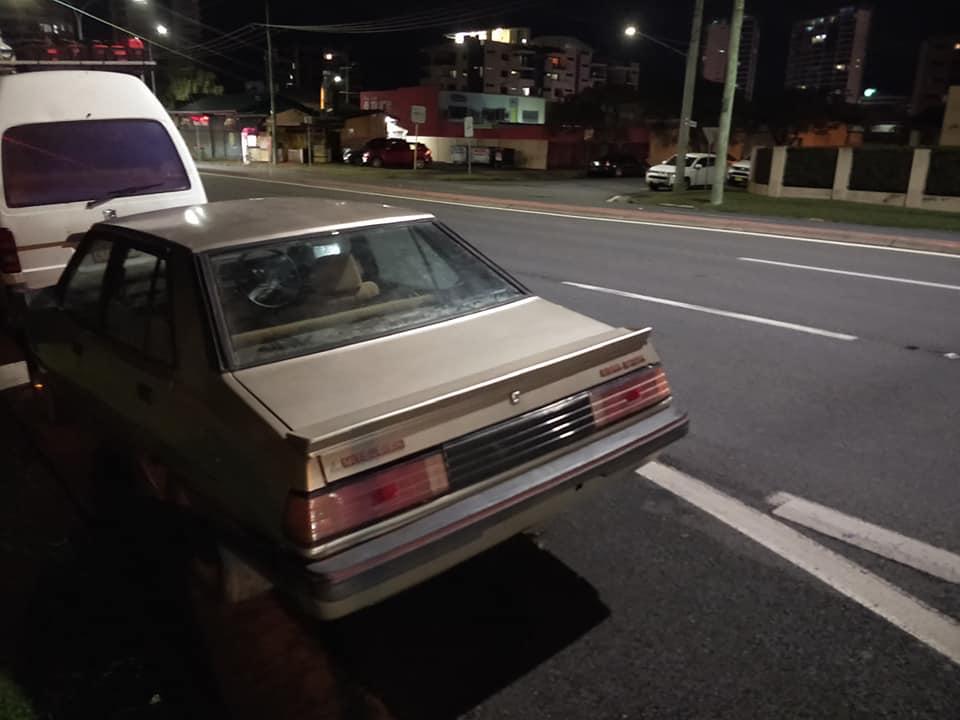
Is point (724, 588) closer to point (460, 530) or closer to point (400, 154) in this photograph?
point (460, 530)

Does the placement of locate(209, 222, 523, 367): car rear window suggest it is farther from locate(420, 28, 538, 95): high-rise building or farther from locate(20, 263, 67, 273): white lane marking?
locate(420, 28, 538, 95): high-rise building

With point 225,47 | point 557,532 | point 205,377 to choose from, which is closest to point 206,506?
point 205,377

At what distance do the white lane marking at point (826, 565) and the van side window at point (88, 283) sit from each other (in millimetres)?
3073

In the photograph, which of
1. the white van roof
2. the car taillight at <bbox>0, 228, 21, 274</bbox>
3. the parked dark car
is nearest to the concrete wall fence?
the parked dark car

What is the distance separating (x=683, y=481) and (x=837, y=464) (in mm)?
964

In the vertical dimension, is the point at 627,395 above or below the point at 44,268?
above

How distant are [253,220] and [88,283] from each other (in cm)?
107

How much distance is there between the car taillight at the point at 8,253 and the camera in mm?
6234

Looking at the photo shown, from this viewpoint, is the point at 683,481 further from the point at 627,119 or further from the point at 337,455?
the point at 627,119

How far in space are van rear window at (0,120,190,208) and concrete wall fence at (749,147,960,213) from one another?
21012mm

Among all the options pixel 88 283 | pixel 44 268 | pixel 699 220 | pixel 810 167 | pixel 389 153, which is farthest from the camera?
pixel 389 153

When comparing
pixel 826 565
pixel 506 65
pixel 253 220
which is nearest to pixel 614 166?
pixel 253 220

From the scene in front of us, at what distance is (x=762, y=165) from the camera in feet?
86.7

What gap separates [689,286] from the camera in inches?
382
